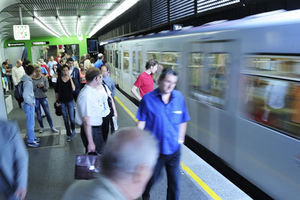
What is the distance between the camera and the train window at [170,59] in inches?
267

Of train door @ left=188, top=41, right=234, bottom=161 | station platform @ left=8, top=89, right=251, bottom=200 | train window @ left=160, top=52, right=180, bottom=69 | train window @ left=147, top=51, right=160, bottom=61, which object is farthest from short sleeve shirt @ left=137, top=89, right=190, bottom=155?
train window @ left=147, top=51, right=160, bottom=61

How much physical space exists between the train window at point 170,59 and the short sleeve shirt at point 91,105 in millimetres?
3347

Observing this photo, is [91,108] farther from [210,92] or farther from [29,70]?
[29,70]

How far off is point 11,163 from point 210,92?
392cm

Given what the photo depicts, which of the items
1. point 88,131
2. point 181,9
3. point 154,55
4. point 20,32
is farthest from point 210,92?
point 20,32

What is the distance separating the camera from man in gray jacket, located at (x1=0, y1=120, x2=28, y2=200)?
2.13 m

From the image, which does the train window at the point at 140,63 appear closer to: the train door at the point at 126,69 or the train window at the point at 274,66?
the train door at the point at 126,69

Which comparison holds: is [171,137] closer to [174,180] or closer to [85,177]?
[174,180]

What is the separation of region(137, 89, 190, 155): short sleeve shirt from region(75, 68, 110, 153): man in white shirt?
0.73 meters

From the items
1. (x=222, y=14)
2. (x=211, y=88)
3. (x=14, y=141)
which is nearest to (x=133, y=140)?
(x=14, y=141)

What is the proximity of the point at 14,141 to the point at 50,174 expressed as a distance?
2.61 metres

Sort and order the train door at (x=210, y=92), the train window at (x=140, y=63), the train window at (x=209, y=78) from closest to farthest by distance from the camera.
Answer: the train door at (x=210, y=92), the train window at (x=209, y=78), the train window at (x=140, y=63)

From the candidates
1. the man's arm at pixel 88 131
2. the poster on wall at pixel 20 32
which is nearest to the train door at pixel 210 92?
the man's arm at pixel 88 131

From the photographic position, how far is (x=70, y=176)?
448cm
